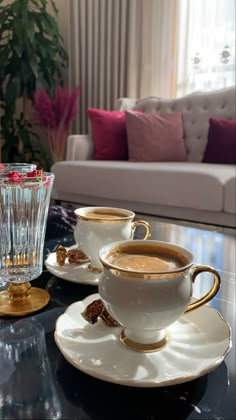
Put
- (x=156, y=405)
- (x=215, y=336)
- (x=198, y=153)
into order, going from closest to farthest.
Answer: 1. (x=156, y=405)
2. (x=215, y=336)
3. (x=198, y=153)

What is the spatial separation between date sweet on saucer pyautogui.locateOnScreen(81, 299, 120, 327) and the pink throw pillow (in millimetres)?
2065

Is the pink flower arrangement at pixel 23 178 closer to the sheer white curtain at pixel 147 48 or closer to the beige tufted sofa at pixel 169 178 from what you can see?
the beige tufted sofa at pixel 169 178

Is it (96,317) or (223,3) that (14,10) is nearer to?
(223,3)

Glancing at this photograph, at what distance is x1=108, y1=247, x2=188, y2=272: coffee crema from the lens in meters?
0.44

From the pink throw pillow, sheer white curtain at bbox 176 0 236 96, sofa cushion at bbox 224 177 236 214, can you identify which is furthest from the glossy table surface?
sheer white curtain at bbox 176 0 236 96

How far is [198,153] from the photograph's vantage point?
2.56 meters

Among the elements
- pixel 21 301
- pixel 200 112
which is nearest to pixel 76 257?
pixel 21 301

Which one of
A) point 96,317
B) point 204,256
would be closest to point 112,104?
point 204,256

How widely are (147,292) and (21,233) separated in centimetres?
24

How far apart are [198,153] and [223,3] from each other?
1.06 m

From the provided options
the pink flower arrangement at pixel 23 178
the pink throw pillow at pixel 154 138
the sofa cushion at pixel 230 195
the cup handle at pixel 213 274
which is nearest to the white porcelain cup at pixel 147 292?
the cup handle at pixel 213 274

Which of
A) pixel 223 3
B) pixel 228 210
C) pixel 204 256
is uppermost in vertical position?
pixel 223 3

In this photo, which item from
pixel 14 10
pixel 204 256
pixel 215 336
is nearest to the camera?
pixel 215 336

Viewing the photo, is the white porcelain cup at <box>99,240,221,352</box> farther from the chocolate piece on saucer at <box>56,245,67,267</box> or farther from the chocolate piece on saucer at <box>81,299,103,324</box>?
the chocolate piece on saucer at <box>56,245,67,267</box>
